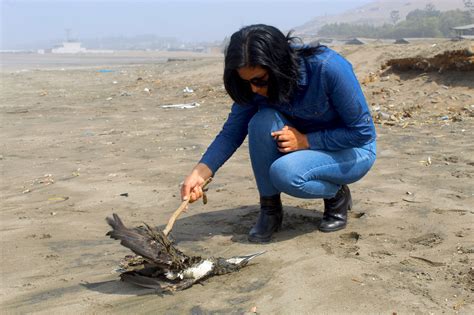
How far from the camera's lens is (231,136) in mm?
3410

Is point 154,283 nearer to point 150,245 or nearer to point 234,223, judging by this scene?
point 150,245

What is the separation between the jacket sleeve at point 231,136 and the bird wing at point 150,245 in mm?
631

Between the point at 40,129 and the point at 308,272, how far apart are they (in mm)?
6343

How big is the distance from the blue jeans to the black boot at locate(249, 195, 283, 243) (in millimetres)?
84

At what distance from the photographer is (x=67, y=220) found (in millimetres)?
3994

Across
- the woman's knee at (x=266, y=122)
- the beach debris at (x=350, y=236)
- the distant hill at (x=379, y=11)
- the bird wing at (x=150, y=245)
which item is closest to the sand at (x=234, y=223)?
the beach debris at (x=350, y=236)

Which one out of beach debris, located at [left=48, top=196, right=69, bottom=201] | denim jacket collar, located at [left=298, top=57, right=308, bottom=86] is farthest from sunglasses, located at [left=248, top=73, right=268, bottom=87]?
beach debris, located at [left=48, top=196, right=69, bottom=201]

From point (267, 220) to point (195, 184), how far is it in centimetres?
51

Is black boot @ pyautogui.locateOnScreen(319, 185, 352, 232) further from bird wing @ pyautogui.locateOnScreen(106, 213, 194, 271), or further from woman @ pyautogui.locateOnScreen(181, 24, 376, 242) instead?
bird wing @ pyautogui.locateOnScreen(106, 213, 194, 271)

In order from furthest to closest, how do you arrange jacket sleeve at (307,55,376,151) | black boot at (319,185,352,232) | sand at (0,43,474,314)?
black boot at (319,185,352,232), jacket sleeve at (307,55,376,151), sand at (0,43,474,314)

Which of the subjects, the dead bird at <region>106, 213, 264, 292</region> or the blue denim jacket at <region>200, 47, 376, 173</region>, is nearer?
the dead bird at <region>106, 213, 264, 292</region>

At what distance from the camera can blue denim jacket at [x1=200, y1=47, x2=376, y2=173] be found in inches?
120

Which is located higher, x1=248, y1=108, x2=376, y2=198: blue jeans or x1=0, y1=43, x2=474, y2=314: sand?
x1=248, y1=108, x2=376, y2=198: blue jeans

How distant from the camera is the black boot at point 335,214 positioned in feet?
11.3
